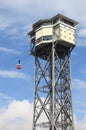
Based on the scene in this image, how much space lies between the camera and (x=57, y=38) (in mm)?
89188

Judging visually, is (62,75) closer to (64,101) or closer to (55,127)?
(64,101)

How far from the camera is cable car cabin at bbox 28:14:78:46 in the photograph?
90.1 m

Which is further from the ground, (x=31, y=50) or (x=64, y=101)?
(x=31, y=50)

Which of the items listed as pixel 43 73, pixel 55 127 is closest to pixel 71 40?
pixel 43 73

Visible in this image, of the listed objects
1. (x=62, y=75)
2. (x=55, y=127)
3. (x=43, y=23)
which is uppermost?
(x=43, y=23)

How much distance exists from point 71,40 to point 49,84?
40.2ft

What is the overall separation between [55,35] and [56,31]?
1.28m

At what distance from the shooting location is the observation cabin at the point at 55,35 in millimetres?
90250

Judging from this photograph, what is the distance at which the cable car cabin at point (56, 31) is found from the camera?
9012 centimetres

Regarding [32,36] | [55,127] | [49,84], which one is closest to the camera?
[55,127]

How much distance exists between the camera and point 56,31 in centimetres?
9131

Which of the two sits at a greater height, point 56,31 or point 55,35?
point 56,31

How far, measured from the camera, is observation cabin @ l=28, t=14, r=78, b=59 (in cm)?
9025

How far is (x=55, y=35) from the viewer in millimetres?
90625
